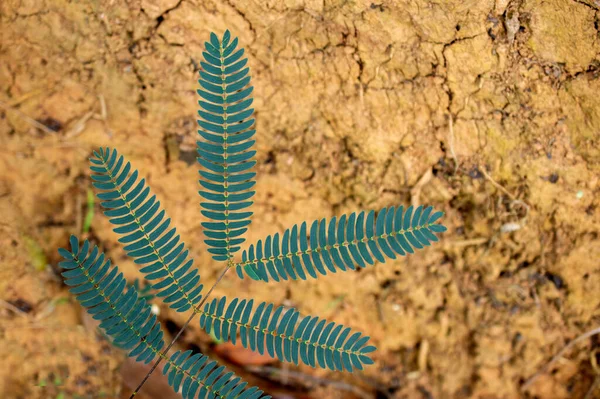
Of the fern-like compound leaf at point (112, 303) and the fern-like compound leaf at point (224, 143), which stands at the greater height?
the fern-like compound leaf at point (224, 143)

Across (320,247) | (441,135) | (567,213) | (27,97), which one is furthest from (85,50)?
(567,213)

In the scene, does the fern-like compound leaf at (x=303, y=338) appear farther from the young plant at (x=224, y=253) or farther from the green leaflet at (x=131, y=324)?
the green leaflet at (x=131, y=324)

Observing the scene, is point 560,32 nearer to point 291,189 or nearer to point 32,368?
point 291,189

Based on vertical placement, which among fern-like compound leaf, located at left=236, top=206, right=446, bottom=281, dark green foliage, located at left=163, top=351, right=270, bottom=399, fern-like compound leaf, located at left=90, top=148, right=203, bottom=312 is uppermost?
fern-like compound leaf, located at left=236, top=206, right=446, bottom=281

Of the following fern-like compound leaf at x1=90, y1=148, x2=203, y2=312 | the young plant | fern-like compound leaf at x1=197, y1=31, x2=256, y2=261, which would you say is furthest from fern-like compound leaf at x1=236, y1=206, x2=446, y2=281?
fern-like compound leaf at x1=90, y1=148, x2=203, y2=312

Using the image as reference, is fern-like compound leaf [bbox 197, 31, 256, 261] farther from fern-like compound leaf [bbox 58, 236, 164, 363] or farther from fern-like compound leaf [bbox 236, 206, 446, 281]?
fern-like compound leaf [bbox 58, 236, 164, 363]

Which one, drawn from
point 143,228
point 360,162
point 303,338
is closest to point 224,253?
point 143,228

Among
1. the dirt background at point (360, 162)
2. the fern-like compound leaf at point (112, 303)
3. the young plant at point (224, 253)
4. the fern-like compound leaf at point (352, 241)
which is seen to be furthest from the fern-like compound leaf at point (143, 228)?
the dirt background at point (360, 162)
